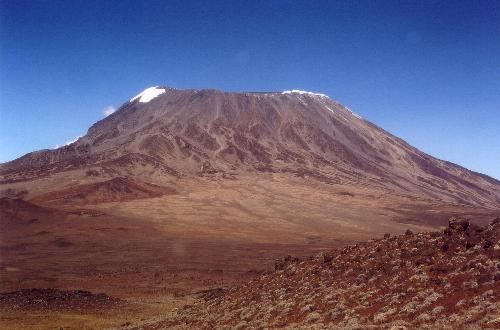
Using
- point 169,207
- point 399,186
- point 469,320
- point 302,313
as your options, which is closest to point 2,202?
point 169,207

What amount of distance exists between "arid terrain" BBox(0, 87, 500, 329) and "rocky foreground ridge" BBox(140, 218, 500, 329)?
150 mm

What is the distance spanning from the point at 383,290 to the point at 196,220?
84.0 meters

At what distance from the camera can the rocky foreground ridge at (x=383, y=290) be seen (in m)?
13.5

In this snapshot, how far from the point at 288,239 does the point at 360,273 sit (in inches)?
2499

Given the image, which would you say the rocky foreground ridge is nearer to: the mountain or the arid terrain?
the arid terrain

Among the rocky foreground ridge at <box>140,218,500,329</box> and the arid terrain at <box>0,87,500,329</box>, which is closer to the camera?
the rocky foreground ridge at <box>140,218,500,329</box>

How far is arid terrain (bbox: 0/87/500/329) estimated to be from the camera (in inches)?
1048

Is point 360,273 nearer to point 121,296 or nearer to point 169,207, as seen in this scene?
point 121,296

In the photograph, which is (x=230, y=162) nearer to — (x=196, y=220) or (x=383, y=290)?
(x=196, y=220)

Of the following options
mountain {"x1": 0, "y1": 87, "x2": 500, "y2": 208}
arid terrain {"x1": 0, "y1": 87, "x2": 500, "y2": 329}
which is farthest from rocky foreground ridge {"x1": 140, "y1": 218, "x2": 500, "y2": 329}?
mountain {"x1": 0, "y1": 87, "x2": 500, "y2": 208}

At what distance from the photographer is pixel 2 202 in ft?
302

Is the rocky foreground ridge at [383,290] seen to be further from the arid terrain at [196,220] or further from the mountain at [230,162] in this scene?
the mountain at [230,162]

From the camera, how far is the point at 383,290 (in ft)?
55.0

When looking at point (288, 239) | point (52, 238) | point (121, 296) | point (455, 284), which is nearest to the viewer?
point (455, 284)
